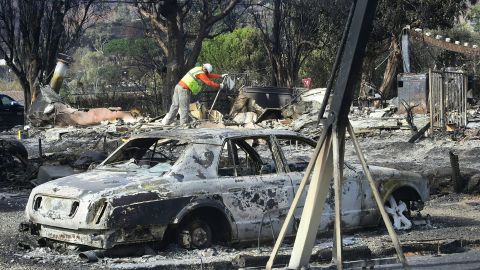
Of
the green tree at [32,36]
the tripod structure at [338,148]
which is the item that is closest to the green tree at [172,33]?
the green tree at [32,36]

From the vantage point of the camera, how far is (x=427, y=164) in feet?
56.1

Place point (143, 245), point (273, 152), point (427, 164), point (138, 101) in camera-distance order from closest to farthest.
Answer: point (143, 245)
point (273, 152)
point (427, 164)
point (138, 101)

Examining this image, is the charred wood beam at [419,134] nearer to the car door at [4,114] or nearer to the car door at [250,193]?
the car door at [250,193]

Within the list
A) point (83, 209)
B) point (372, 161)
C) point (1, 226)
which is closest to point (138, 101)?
point (372, 161)

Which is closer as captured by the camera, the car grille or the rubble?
the car grille

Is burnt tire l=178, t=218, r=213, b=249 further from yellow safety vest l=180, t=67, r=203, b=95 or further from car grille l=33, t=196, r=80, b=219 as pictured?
yellow safety vest l=180, t=67, r=203, b=95

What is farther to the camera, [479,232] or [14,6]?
[14,6]

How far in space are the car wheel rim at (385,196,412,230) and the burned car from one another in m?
0.01

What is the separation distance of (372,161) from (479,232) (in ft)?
26.5

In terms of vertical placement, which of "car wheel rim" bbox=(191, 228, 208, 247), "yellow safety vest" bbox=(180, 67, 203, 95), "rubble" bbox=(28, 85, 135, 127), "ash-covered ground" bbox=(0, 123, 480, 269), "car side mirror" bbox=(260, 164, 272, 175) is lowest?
"ash-covered ground" bbox=(0, 123, 480, 269)

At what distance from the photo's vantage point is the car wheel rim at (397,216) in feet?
33.2

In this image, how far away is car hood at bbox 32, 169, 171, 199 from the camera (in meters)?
8.12

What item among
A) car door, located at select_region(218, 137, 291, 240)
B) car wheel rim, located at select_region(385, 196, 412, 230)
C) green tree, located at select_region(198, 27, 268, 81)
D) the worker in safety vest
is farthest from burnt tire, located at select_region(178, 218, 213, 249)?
green tree, located at select_region(198, 27, 268, 81)

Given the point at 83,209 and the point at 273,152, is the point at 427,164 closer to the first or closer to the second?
the point at 273,152
